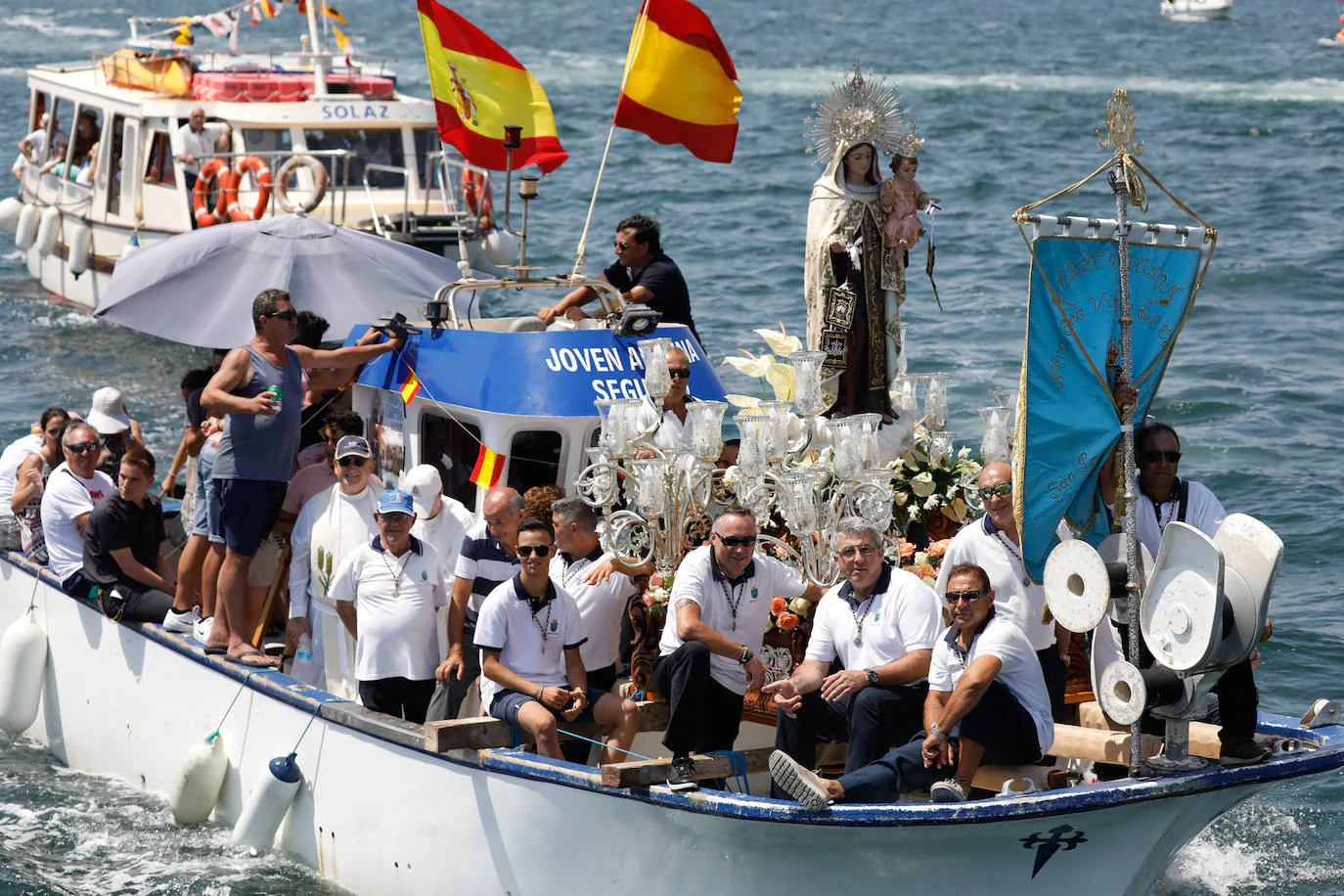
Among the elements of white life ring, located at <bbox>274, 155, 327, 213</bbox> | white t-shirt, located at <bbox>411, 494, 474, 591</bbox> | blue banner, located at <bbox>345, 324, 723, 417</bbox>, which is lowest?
white t-shirt, located at <bbox>411, 494, 474, 591</bbox>

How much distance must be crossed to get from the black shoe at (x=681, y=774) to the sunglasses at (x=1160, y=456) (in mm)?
2695

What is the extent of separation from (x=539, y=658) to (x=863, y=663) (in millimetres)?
1618

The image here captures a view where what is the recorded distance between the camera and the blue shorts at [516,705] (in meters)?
8.55

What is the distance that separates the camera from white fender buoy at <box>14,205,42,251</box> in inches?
1118

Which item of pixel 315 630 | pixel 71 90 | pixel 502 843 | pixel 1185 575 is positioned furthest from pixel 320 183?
pixel 1185 575

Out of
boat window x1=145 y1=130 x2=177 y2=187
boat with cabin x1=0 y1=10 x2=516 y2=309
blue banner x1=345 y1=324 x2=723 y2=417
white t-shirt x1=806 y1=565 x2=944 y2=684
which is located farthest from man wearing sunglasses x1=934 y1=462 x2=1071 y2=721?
boat window x1=145 y1=130 x2=177 y2=187

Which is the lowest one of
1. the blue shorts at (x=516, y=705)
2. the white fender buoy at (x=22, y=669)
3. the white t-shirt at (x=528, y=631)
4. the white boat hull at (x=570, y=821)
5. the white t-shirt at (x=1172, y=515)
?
the white fender buoy at (x=22, y=669)

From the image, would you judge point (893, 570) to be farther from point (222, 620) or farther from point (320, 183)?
point (320, 183)

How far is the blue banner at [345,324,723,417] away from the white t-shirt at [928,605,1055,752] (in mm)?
2671

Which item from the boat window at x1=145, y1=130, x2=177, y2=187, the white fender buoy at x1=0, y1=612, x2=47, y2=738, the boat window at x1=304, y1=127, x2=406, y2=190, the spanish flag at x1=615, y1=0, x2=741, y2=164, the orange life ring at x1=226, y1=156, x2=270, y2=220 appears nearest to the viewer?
the spanish flag at x1=615, y1=0, x2=741, y2=164

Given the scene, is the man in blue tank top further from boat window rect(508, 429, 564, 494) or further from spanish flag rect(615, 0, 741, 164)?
spanish flag rect(615, 0, 741, 164)

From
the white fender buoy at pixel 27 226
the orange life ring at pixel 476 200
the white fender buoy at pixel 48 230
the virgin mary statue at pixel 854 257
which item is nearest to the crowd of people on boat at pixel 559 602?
the virgin mary statue at pixel 854 257

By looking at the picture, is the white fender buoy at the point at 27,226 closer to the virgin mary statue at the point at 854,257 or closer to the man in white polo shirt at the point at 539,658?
the virgin mary statue at the point at 854,257

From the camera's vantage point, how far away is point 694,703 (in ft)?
27.4
